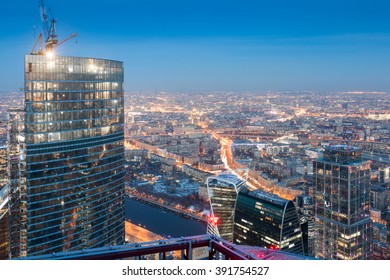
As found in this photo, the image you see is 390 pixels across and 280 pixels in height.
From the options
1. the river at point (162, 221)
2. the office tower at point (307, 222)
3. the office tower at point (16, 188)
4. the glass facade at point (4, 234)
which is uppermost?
the office tower at point (16, 188)

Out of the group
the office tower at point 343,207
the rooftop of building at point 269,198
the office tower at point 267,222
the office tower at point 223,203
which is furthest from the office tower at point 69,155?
the office tower at point 343,207

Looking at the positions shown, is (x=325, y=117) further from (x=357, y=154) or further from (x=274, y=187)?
(x=357, y=154)

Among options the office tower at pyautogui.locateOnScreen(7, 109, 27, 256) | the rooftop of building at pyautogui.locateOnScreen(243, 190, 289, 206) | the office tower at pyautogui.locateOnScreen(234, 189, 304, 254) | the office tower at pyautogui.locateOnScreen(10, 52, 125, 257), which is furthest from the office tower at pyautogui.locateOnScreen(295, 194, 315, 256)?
the office tower at pyautogui.locateOnScreen(7, 109, 27, 256)

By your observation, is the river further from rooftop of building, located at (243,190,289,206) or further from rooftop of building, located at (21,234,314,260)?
rooftop of building, located at (21,234,314,260)

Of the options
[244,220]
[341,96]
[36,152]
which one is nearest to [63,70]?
[36,152]

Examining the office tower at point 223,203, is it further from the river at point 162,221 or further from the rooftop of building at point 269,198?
the river at point 162,221

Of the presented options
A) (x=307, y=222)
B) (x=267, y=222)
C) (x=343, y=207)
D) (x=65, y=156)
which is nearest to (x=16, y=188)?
(x=65, y=156)
